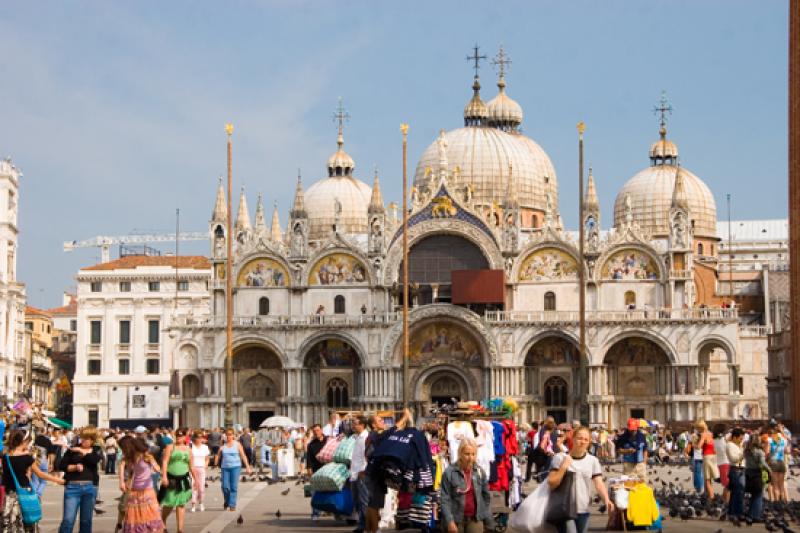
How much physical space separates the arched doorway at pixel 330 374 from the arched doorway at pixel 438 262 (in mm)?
3955

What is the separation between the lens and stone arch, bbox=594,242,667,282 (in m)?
77.3

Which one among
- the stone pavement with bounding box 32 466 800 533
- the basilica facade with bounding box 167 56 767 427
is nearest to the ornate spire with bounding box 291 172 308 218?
the basilica facade with bounding box 167 56 767 427

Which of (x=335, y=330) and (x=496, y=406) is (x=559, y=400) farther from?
(x=496, y=406)

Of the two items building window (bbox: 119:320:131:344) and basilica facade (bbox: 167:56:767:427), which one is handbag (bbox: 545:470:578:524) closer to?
basilica facade (bbox: 167:56:767:427)

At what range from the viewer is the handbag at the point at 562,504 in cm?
1902

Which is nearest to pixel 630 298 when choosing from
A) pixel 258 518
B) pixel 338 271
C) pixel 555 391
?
pixel 555 391

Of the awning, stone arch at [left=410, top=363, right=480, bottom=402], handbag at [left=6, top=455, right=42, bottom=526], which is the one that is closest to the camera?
handbag at [left=6, top=455, right=42, bottom=526]

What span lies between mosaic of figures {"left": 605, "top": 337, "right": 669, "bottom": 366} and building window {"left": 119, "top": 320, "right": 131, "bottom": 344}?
1527 inches

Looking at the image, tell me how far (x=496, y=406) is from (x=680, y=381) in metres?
39.9

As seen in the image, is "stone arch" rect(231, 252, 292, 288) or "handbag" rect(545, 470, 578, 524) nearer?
"handbag" rect(545, 470, 578, 524)

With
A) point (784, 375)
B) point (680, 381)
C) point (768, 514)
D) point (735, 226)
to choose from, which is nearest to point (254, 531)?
point (768, 514)

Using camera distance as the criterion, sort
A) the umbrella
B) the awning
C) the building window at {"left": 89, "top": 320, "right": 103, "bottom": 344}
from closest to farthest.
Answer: the awning, the umbrella, the building window at {"left": 89, "top": 320, "right": 103, "bottom": 344}

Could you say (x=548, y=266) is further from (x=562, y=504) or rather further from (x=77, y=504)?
(x=562, y=504)

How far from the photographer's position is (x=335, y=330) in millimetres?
78188
